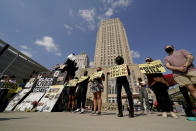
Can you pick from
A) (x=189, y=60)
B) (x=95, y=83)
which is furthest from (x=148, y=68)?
(x=95, y=83)

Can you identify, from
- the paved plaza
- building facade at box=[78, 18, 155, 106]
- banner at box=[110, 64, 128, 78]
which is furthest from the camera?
building facade at box=[78, 18, 155, 106]

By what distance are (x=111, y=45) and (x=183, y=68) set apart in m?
58.4

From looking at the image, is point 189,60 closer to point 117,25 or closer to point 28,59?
point 28,59

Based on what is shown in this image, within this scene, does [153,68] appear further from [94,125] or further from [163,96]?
[94,125]

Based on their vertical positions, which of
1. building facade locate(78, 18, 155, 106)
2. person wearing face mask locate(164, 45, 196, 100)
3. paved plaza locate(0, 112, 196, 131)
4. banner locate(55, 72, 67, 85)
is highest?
building facade locate(78, 18, 155, 106)

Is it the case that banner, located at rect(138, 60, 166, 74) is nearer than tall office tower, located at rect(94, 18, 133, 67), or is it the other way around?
banner, located at rect(138, 60, 166, 74)

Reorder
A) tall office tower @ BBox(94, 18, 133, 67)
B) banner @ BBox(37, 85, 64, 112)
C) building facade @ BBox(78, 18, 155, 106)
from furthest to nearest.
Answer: tall office tower @ BBox(94, 18, 133, 67), building facade @ BBox(78, 18, 155, 106), banner @ BBox(37, 85, 64, 112)

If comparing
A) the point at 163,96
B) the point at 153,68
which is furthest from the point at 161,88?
the point at 153,68

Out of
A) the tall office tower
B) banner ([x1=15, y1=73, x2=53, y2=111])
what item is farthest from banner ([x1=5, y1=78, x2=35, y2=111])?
the tall office tower

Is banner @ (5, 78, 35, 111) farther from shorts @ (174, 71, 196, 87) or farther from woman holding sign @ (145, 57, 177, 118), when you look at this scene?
shorts @ (174, 71, 196, 87)

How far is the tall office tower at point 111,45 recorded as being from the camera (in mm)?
54250

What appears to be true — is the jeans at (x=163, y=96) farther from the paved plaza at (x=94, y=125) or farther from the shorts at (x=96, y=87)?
the shorts at (x=96, y=87)

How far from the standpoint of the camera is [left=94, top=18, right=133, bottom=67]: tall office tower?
54250mm

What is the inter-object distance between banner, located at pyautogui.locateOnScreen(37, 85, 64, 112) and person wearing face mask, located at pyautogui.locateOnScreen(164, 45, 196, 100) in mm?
4757
